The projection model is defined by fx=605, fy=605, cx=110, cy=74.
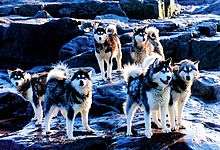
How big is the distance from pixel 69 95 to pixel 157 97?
8.76 ft

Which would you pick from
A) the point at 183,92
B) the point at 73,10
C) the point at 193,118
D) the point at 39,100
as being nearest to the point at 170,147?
the point at 183,92

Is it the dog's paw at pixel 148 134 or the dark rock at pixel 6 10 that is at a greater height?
the dark rock at pixel 6 10

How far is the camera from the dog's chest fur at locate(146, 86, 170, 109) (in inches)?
631

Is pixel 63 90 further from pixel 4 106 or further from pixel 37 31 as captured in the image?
pixel 37 31

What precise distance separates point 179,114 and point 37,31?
18.6 m

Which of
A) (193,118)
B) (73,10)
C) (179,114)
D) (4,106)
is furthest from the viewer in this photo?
(73,10)

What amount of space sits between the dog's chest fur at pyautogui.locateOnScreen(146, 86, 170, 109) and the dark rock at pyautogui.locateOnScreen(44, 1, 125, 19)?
24.4 m

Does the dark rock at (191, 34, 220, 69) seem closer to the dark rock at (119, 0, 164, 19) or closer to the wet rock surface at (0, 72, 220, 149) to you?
the wet rock surface at (0, 72, 220, 149)

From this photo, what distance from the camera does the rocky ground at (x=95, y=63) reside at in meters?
17.2

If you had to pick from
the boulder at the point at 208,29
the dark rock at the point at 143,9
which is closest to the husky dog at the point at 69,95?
the boulder at the point at 208,29

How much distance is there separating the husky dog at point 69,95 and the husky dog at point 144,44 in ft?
17.9

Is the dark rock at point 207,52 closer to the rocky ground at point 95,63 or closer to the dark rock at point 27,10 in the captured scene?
the rocky ground at point 95,63

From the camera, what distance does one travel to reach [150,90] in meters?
16.1

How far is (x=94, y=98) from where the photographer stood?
839 inches
